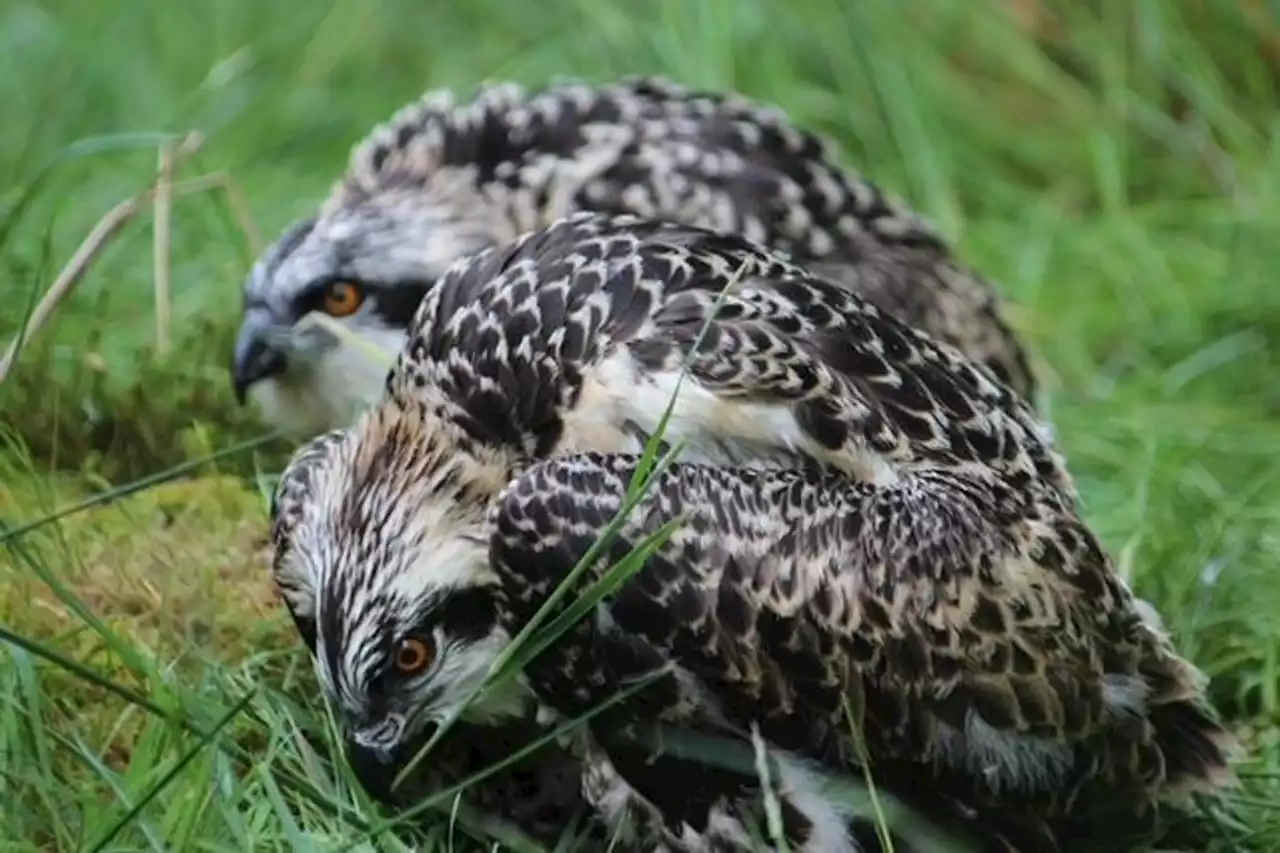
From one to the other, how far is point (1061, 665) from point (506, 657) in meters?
0.80

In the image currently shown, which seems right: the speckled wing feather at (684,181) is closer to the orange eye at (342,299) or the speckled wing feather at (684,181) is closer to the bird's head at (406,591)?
the orange eye at (342,299)

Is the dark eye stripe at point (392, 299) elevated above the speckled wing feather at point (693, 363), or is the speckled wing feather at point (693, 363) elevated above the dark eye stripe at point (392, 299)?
the speckled wing feather at point (693, 363)

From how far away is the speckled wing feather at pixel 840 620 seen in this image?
2.90 meters

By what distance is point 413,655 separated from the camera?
3.07 metres

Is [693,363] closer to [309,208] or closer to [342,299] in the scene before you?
[342,299]

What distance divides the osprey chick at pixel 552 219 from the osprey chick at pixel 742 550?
1.09 metres

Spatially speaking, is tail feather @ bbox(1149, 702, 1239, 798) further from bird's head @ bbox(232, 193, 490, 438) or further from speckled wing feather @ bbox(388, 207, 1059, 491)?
bird's head @ bbox(232, 193, 490, 438)

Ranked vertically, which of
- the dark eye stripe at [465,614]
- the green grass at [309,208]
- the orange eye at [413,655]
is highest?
the dark eye stripe at [465,614]

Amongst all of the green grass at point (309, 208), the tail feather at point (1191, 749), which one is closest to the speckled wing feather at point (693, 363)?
the tail feather at point (1191, 749)

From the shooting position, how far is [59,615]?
3600mm

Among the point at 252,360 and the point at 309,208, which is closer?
the point at 252,360

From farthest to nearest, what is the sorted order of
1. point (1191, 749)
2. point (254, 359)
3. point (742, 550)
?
point (254, 359)
point (1191, 749)
point (742, 550)

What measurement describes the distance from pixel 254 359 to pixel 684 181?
0.98 meters

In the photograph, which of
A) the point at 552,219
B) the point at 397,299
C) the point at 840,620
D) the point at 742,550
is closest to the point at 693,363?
the point at 742,550
